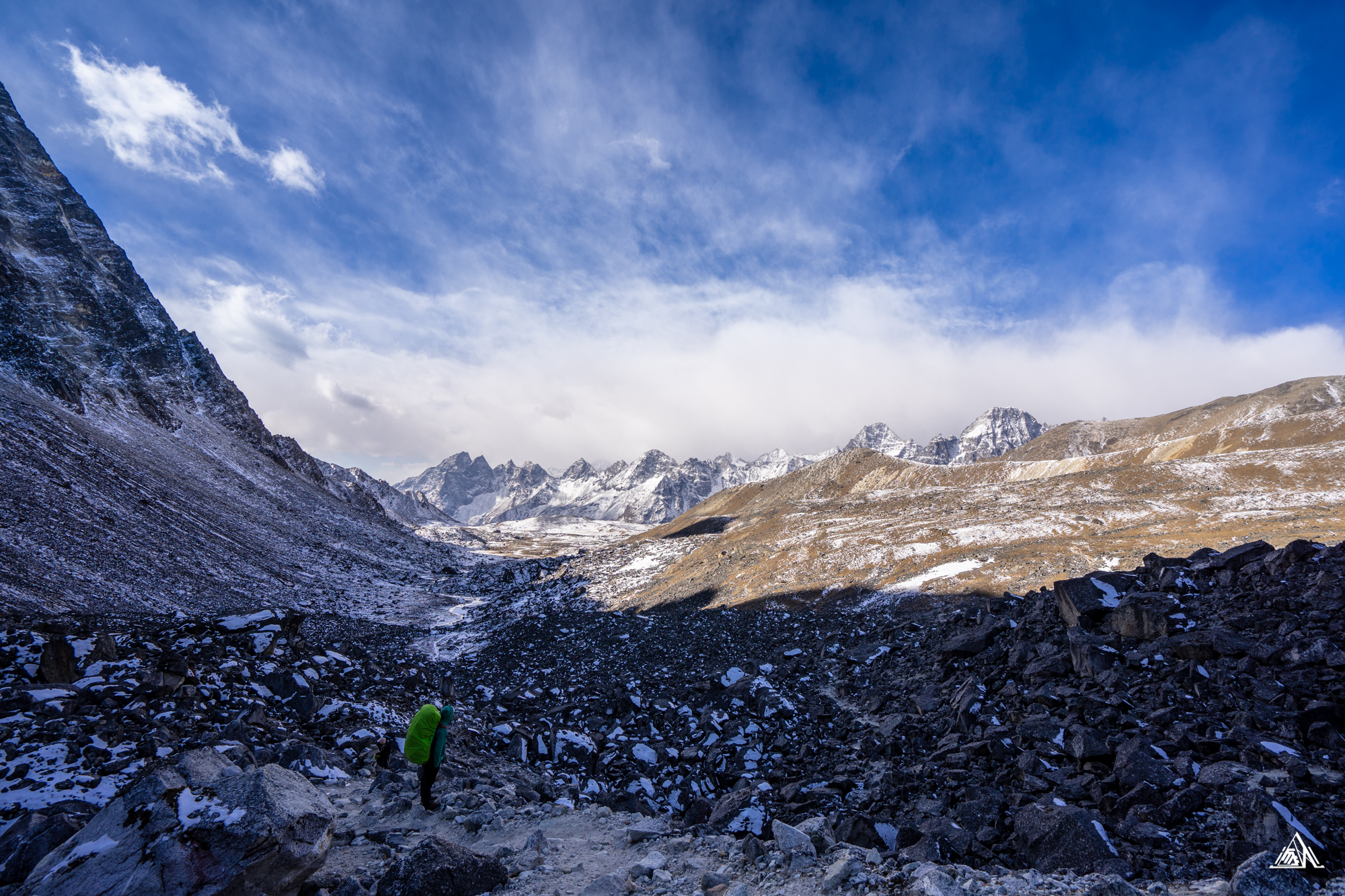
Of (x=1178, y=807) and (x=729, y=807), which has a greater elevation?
(x=1178, y=807)

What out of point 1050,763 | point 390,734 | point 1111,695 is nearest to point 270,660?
point 390,734

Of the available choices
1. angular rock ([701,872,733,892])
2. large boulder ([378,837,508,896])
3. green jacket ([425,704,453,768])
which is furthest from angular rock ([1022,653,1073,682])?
green jacket ([425,704,453,768])

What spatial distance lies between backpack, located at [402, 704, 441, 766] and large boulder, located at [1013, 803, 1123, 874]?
8.97m

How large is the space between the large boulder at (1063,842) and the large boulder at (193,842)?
8.91 meters

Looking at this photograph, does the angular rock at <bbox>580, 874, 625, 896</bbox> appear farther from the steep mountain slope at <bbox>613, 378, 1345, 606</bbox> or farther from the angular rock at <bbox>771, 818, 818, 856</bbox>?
the steep mountain slope at <bbox>613, 378, 1345, 606</bbox>

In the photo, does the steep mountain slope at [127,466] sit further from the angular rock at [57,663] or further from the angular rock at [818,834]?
the angular rock at [818,834]

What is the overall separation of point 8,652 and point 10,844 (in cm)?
814

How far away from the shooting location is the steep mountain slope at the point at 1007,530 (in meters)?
28.0

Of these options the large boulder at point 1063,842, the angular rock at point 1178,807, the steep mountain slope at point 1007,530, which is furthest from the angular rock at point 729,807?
the steep mountain slope at point 1007,530

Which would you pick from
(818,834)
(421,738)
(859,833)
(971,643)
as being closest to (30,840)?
(421,738)

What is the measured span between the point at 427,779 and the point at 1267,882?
10.5 metres

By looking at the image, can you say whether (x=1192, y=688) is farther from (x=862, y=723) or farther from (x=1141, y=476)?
(x=1141, y=476)

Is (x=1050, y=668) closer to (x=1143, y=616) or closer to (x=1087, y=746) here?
(x=1143, y=616)

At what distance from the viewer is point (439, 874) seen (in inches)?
243
